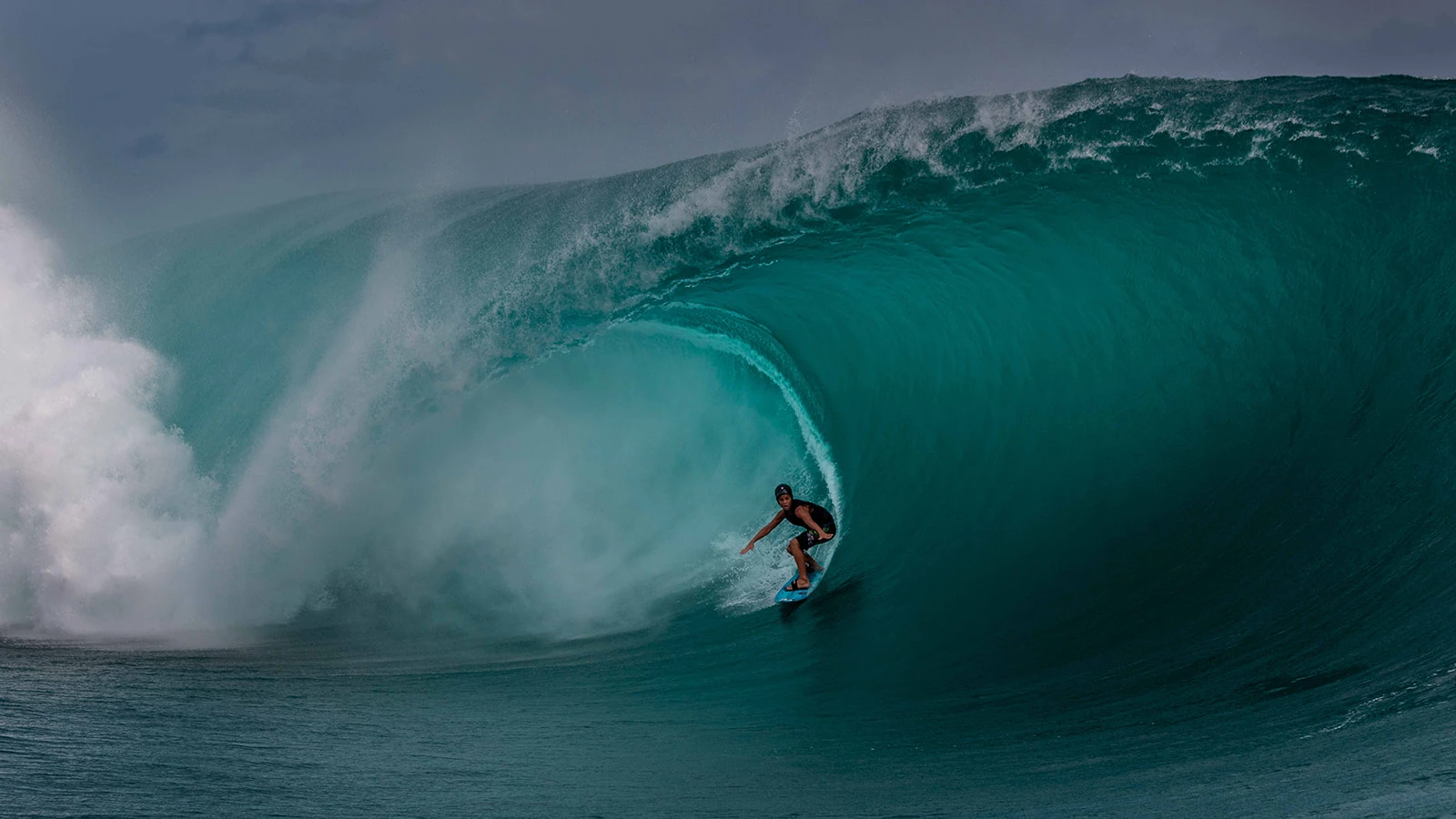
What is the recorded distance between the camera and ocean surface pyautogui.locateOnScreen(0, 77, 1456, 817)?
15.3 ft

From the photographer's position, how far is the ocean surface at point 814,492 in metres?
4.65

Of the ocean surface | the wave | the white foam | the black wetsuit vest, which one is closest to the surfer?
the black wetsuit vest

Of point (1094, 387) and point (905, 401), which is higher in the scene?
point (905, 401)

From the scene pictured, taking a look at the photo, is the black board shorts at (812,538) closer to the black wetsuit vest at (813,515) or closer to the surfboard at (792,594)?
the black wetsuit vest at (813,515)

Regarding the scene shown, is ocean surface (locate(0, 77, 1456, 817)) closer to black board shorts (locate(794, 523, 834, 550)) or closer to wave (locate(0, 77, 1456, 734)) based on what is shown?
wave (locate(0, 77, 1456, 734))

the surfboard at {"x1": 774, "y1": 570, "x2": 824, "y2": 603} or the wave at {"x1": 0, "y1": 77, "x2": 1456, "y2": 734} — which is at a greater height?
the wave at {"x1": 0, "y1": 77, "x2": 1456, "y2": 734}

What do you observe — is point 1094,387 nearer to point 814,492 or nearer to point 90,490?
point 814,492

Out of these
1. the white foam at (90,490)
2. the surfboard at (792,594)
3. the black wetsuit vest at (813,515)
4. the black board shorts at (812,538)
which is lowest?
the surfboard at (792,594)

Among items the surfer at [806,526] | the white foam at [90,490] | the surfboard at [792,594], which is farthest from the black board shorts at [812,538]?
the white foam at [90,490]

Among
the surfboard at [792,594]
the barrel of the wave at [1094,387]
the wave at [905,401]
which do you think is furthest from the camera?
the surfboard at [792,594]

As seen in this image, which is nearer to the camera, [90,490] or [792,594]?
[792,594]

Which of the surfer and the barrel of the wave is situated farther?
the surfer

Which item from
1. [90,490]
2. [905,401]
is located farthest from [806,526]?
[90,490]

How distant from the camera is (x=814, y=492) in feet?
31.8
